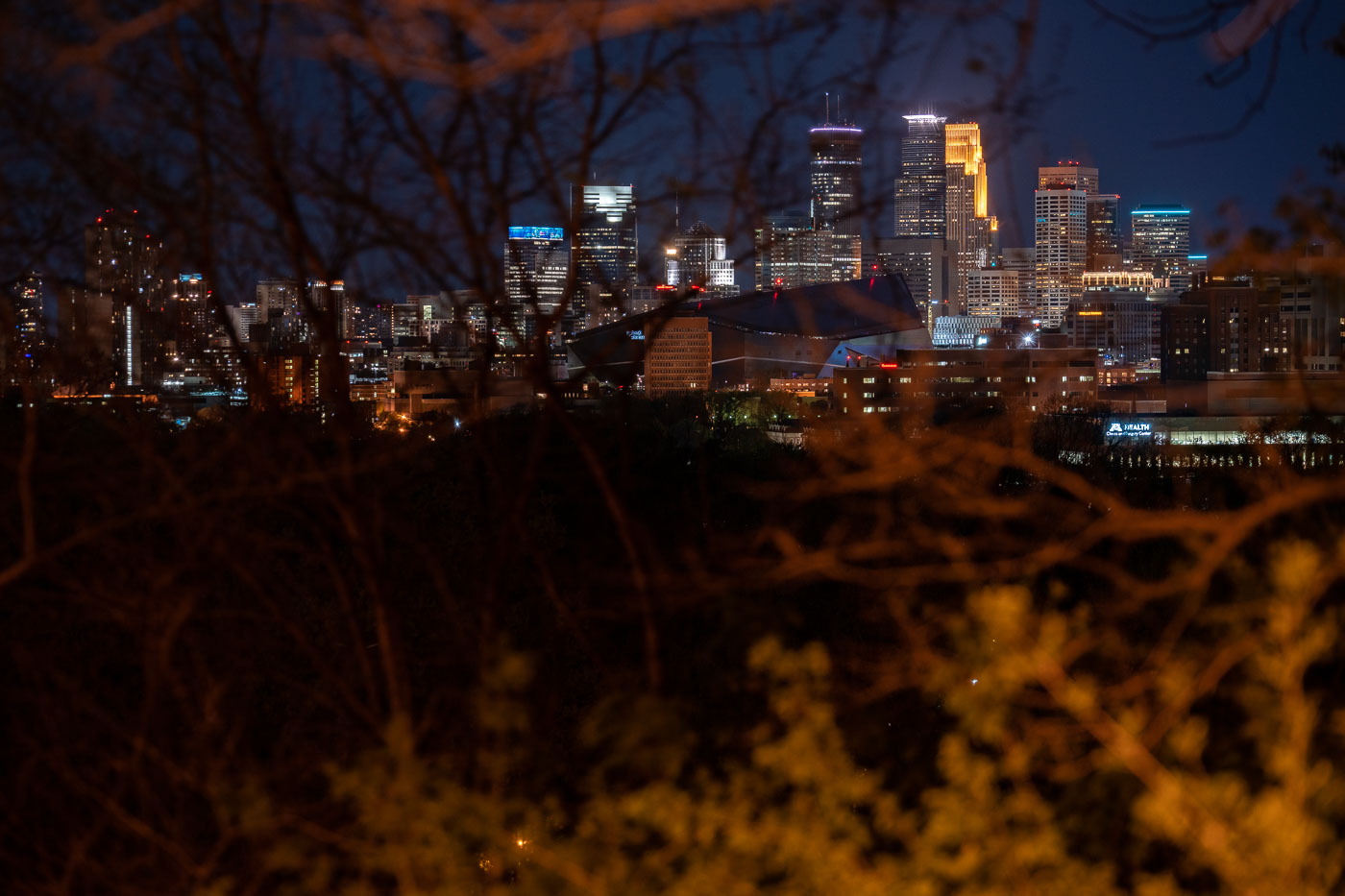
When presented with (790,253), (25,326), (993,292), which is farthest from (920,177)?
(993,292)

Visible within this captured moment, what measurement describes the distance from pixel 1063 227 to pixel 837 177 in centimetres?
101

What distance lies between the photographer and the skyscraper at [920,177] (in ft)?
8.69

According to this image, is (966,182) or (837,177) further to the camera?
(837,177)

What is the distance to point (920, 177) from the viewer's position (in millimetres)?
2744

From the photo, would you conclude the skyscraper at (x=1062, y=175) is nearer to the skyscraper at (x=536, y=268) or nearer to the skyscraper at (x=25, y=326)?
the skyscraper at (x=536, y=268)

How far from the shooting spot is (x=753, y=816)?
7.34ft

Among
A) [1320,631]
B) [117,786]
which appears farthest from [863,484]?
[117,786]

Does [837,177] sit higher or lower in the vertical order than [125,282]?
higher

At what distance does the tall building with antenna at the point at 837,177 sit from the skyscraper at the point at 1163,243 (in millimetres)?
703

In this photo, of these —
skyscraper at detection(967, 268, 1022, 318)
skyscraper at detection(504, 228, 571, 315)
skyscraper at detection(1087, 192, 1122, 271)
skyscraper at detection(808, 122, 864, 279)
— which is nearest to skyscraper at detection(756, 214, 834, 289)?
skyscraper at detection(808, 122, 864, 279)

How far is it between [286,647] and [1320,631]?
10.6ft

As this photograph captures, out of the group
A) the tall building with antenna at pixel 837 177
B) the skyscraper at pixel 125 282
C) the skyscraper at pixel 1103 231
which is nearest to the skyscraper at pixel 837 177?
the tall building with antenna at pixel 837 177

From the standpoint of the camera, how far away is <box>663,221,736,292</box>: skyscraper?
279 centimetres

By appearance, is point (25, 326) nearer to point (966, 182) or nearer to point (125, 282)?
point (125, 282)
